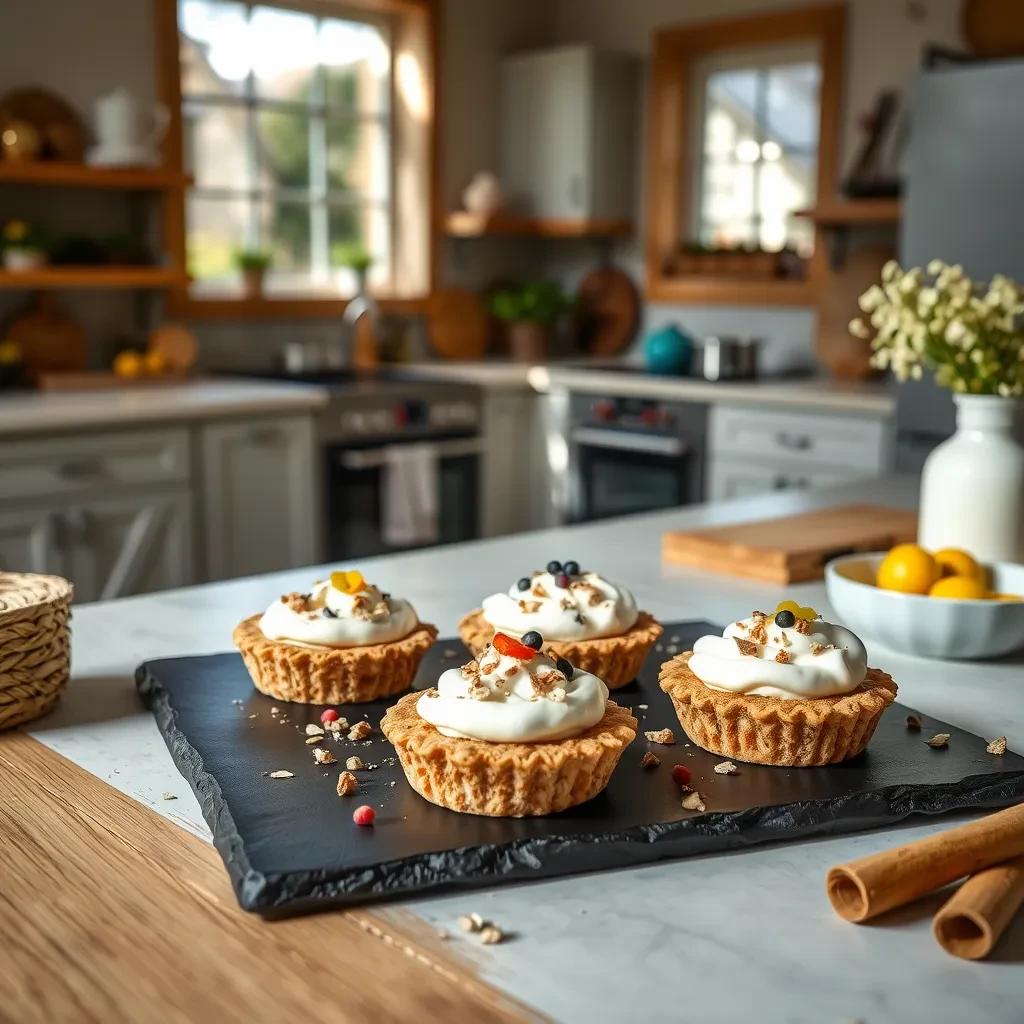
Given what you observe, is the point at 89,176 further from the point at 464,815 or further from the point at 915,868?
the point at 915,868

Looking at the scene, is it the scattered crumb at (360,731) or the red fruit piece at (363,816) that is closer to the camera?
the red fruit piece at (363,816)

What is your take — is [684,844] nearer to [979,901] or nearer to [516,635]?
[979,901]

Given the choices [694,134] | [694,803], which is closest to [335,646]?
[694,803]

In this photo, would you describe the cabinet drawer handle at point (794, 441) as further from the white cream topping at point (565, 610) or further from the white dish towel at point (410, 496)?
the white cream topping at point (565, 610)

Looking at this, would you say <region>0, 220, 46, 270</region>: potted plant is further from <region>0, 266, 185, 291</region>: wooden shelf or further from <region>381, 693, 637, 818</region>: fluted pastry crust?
<region>381, 693, 637, 818</region>: fluted pastry crust

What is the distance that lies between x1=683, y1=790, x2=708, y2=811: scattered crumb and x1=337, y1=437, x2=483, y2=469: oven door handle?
3.08m

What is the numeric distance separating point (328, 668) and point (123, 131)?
314 centimetres

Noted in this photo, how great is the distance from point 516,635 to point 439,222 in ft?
13.5

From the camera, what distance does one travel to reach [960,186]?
11.6ft

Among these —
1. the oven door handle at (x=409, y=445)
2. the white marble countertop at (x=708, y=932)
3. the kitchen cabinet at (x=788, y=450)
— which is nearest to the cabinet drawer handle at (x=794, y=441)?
the kitchen cabinet at (x=788, y=450)

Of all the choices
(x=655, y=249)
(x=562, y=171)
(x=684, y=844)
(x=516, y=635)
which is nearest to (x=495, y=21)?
(x=562, y=171)

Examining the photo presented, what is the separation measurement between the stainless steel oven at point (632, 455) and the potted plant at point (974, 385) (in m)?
2.53

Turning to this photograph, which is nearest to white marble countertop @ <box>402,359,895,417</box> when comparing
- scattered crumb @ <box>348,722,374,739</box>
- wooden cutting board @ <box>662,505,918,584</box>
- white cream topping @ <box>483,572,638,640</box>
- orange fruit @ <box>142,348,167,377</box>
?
orange fruit @ <box>142,348,167,377</box>

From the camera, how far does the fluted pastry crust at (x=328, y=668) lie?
128 centimetres
